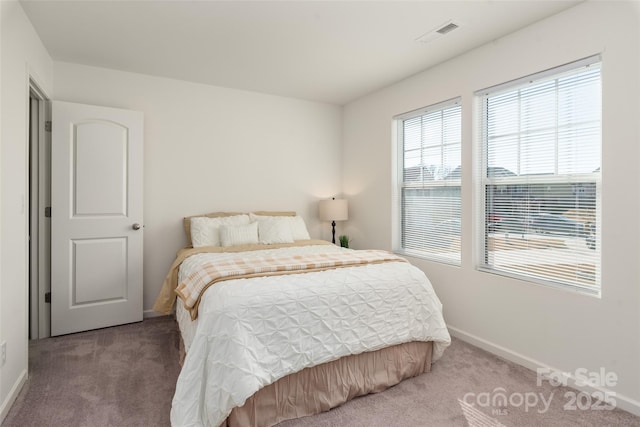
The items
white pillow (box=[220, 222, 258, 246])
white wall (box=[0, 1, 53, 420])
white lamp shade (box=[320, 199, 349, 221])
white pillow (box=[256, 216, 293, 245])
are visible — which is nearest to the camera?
white wall (box=[0, 1, 53, 420])

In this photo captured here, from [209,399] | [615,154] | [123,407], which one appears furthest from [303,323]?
[615,154]

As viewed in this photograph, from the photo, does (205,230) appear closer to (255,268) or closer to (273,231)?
(273,231)

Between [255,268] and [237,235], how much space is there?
130cm

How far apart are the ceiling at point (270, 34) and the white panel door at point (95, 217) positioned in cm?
63

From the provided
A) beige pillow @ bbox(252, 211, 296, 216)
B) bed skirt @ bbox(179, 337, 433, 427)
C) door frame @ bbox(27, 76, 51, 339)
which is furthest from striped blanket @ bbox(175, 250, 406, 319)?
door frame @ bbox(27, 76, 51, 339)

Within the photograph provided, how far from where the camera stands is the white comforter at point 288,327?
1.65m

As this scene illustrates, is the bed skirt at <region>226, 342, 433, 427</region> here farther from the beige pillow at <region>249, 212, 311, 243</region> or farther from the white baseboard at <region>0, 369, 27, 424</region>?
the beige pillow at <region>249, 212, 311, 243</region>

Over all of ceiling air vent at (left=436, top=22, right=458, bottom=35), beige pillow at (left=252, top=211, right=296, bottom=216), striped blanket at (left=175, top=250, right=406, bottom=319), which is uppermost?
ceiling air vent at (left=436, top=22, right=458, bottom=35)

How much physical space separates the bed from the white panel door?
1.13 meters

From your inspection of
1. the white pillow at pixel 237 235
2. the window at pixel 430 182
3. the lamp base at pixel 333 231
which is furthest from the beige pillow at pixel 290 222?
the window at pixel 430 182

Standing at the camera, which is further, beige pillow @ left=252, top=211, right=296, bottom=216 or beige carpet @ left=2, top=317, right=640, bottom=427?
beige pillow @ left=252, top=211, right=296, bottom=216

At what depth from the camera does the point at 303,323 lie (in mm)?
1896

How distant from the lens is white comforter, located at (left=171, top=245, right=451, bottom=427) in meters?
1.65

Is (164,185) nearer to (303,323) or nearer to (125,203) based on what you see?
(125,203)
